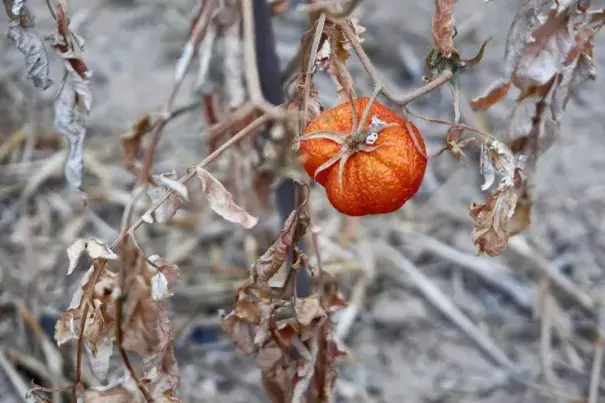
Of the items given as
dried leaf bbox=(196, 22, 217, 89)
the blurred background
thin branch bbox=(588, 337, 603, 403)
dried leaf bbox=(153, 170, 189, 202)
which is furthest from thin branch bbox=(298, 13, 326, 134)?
thin branch bbox=(588, 337, 603, 403)

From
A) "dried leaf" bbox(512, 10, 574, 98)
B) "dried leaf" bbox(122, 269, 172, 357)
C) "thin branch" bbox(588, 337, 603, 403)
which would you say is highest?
"dried leaf" bbox(512, 10, 574, 98)

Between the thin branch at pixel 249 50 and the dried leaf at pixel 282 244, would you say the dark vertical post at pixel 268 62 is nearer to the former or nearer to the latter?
the thin branch at pixel 249 50

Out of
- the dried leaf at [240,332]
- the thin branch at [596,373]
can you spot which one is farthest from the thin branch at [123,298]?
the thin branch at [596,373]

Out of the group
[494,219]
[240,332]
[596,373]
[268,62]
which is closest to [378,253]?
[596,373]

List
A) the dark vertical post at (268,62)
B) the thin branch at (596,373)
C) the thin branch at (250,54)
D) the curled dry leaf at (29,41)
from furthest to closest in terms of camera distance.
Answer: the thin branch at (596,373), the dark vertical post at (268,62), the thin branch at (250,54), the curled dry leaf at (29,41)

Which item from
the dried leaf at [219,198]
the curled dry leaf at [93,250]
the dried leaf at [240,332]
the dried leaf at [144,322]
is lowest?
the dried leaf at [240,332]

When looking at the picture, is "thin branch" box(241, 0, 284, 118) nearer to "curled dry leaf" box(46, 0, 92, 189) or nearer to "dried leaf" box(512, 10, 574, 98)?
"curled dry leaf" box(46, 0, 92, 189)

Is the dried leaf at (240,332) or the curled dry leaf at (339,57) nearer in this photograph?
the curled dry leaf at (339,57)

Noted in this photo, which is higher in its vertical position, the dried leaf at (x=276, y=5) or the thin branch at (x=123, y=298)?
the dried leaf at (x=276, y=5)
